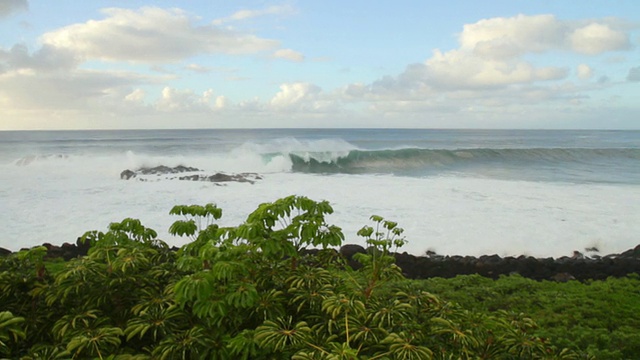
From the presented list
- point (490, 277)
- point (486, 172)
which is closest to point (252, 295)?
point (490, 277)

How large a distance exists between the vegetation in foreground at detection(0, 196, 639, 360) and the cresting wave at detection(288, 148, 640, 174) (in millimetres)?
23365

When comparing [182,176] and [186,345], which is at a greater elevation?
[186,345]

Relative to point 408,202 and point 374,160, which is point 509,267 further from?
point 374,160

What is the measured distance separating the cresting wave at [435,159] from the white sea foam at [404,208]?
8.15 meters

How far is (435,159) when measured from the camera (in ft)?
95.1

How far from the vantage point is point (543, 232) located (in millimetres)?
9641

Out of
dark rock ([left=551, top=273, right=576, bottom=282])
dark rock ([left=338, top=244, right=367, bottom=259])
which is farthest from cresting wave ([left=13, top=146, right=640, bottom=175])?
dark rock ([left=551, top=273, right=576, bottom=282])

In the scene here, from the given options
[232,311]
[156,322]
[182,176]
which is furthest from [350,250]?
[182,176]

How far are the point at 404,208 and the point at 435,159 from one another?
59.0 ft

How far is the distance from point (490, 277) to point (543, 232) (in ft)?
12.7

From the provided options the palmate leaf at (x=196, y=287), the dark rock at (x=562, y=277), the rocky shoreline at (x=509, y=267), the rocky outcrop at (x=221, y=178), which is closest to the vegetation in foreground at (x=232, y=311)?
the palmate leaf at (x=196, y=287)

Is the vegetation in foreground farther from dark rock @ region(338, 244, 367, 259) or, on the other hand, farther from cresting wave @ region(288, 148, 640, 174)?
cresting wave @ region(288, 148, 640, 174)

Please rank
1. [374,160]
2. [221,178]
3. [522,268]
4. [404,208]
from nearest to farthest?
[522,268] → [404,208] → [221,178] → [374,160]

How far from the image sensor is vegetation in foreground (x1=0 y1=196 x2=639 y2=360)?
2191mm
